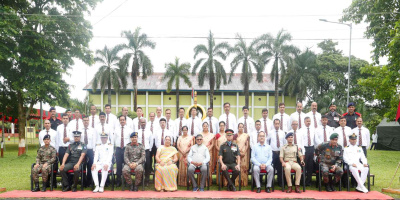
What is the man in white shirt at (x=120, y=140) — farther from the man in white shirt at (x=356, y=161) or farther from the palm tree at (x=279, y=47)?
the palm tree at (x=279, y=47)

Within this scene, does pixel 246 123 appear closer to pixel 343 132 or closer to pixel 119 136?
pixel 343 132

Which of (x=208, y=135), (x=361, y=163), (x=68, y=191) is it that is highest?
(x=208, y=135)

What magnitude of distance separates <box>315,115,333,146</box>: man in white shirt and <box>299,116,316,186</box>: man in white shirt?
13cm

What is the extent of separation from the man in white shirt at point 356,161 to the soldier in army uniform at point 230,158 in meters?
2.59

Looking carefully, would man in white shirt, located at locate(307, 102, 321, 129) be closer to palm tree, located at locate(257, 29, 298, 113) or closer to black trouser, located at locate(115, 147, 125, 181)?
black trouser, located at locate(115, 147, 125, 181)

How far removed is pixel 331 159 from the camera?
8039mm

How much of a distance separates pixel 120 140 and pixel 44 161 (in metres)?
1.82

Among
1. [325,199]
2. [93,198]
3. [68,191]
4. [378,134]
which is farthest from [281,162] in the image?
[378,134]

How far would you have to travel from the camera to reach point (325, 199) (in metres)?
7.07

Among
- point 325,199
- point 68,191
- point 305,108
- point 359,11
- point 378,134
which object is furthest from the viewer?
point 305,108

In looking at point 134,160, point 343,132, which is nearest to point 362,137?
point 343,132

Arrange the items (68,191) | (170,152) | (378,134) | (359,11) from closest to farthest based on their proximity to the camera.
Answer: (68,191), (170,152), (359,11), (378,134)

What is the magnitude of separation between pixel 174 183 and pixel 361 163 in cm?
452

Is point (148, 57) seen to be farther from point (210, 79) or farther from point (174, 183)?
point (174, 183)
